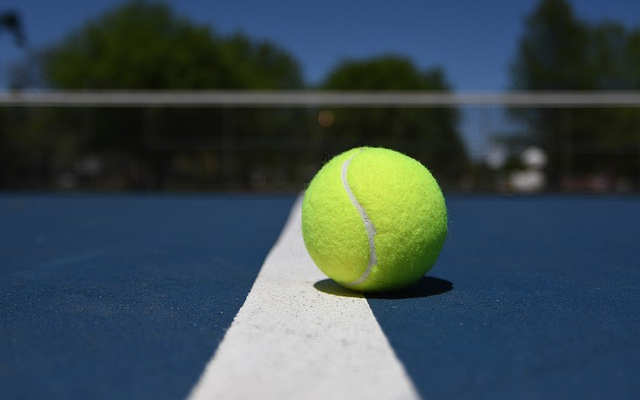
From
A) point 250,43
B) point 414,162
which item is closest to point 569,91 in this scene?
point 250,43

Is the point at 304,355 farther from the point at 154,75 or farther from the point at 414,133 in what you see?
the point at 154,75

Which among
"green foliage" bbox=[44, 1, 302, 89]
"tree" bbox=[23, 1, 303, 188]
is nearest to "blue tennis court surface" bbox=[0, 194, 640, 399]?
"tree" bbox=[23, 1, 303, 188]

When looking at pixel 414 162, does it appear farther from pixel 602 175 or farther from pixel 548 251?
pixel 602 175

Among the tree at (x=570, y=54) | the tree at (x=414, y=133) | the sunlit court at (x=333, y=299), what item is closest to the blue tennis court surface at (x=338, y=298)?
the sunlit court at (x=333, y=299)

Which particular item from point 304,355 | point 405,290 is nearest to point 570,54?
point 405,290

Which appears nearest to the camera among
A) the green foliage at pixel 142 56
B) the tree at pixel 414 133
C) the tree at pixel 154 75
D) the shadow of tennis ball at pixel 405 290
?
the shadow of tennis ball at pixel 405 290

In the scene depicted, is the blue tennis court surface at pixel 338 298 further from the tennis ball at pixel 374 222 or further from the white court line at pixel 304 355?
the tennis ball at pixel 374 222
